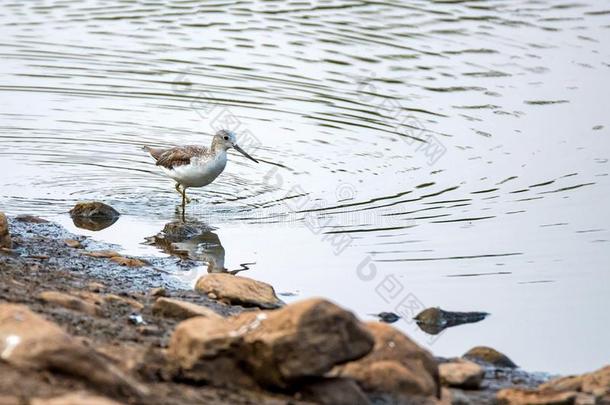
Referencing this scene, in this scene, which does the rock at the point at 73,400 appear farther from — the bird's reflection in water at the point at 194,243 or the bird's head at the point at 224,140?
the bird's head at the point at 224,140

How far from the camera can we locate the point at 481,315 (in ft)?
35.0

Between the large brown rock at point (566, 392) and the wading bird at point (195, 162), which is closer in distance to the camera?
the large brown rock at point (566, 392)

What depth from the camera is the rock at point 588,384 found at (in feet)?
26.6

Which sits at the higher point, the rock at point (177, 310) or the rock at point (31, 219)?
the rock at point (177, 310)

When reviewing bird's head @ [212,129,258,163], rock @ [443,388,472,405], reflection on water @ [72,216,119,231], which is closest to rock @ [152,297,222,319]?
rock @ [443,388,472,405]

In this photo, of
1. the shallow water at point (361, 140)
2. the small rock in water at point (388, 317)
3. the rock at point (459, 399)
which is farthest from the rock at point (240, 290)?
the rock at point (459, 399)

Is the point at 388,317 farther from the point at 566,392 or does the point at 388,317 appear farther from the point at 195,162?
the point at 195,162

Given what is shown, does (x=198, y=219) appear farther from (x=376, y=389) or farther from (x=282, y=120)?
(x=376, y=389)

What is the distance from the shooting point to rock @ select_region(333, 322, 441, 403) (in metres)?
7.36

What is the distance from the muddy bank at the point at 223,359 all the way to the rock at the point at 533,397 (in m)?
0.02

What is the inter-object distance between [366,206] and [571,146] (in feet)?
13.5

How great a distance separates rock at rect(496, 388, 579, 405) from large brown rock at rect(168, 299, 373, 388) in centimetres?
147

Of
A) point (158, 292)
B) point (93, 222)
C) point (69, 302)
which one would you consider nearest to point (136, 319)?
point (69, 302)

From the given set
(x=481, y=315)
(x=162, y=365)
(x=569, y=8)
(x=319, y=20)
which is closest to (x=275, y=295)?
(x=481, y=315)
